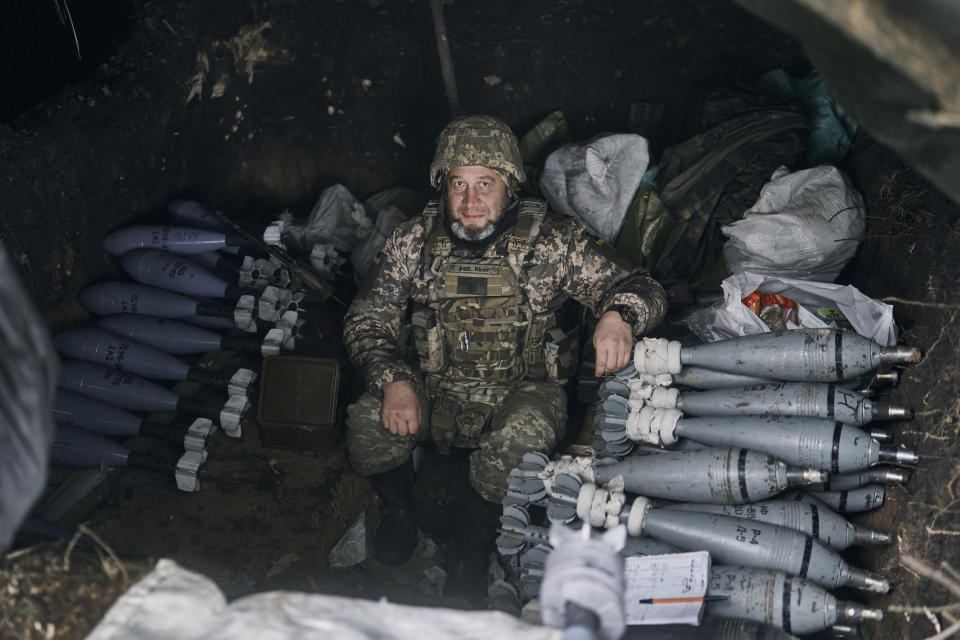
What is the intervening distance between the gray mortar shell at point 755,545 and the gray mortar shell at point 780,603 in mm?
73

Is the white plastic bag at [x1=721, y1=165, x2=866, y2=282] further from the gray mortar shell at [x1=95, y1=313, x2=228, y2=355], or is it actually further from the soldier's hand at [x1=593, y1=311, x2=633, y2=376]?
the gray mortar shell at [x1=95, y1=313, x2=228, y2=355]

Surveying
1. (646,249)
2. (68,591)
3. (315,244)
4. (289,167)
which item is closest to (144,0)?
(289,167)

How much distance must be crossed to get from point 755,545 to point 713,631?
0.34 metres

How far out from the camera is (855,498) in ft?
9.20

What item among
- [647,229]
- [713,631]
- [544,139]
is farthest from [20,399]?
[544,139]

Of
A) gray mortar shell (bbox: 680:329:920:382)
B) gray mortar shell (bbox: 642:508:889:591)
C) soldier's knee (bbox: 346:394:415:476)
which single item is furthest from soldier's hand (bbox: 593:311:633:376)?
soldier's knee (bbox: 346:394:415:476)

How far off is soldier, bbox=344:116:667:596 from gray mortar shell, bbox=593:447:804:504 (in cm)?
66

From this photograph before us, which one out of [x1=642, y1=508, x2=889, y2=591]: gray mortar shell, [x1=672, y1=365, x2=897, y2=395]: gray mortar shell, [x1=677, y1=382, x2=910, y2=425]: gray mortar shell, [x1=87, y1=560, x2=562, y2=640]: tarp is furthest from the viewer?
[x1=672, y1=365, x2=897, y2=395]: gray mortar shell

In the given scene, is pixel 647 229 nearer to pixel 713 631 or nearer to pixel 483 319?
pixel 483 319

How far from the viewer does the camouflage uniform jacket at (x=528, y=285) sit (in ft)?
12.0

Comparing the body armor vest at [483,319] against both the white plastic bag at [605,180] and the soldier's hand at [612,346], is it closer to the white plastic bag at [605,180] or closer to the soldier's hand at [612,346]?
the soldier's hand at [612,346]

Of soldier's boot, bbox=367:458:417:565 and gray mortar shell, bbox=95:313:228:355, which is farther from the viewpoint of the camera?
gray mortar shell, bbox=95:313:228:355

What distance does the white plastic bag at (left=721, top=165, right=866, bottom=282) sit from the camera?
142 inches

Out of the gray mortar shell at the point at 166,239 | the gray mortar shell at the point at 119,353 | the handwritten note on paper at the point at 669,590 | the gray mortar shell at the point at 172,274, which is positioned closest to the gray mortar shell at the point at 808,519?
the handwritten note on paper at the point at 669,590
